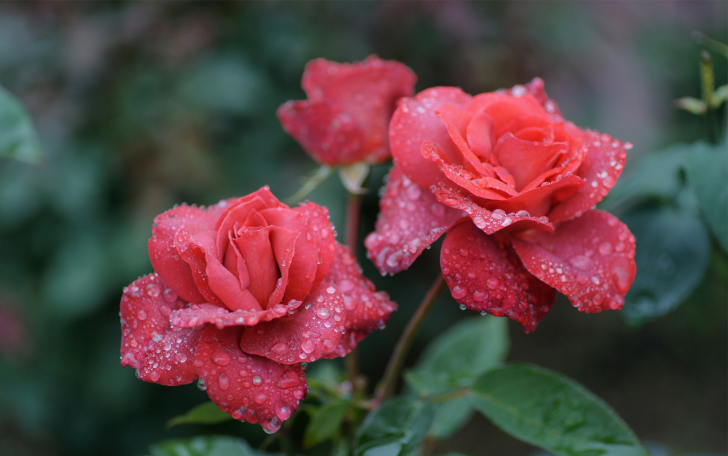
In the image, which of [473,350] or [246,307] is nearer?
[246,307]


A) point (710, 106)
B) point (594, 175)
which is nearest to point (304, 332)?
point (594, 175)

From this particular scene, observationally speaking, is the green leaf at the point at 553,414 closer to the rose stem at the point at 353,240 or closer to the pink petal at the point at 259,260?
the rose stem at the point at 353,240

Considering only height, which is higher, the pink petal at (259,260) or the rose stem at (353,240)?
the pink petal at (259,260)

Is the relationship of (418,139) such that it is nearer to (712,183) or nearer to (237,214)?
(237,214)

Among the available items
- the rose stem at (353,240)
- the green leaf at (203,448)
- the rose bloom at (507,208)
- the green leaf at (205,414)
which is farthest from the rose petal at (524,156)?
the green leaf at (203,448)

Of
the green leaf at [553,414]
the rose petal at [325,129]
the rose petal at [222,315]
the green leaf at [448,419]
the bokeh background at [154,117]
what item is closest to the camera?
the rose petal at [222,315]

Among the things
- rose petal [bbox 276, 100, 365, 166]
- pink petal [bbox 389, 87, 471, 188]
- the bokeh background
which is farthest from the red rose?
the bokeh background

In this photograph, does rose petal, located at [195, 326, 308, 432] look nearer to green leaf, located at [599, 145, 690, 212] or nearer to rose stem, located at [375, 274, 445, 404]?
rose stem, located at [375, 274, 445, 404]

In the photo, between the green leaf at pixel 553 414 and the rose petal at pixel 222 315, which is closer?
the rose petal at pixel 222 315
